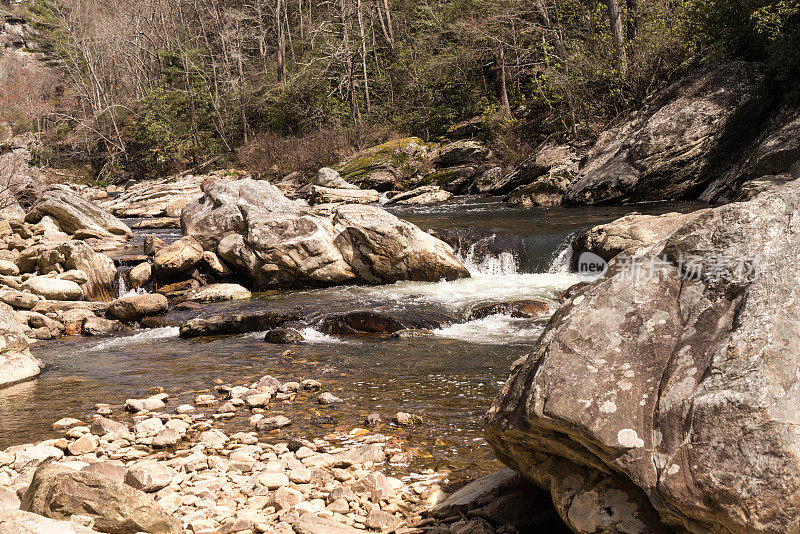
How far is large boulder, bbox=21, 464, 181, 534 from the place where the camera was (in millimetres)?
3090

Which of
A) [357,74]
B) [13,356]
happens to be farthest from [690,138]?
[357,74]

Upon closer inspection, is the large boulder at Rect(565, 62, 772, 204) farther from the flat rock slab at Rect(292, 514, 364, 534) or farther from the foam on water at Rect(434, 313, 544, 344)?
the flat rock slab at Rect(292, 514, 364, 534)

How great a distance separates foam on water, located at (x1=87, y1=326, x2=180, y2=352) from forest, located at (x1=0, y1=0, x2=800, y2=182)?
1512cm

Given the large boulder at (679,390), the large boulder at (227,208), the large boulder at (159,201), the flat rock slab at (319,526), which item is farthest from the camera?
the large boulder at (159,201)

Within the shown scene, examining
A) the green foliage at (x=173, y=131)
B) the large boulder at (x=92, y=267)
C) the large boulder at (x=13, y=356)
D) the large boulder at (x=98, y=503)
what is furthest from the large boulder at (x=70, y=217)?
the green foliage at (x=173, y=131)

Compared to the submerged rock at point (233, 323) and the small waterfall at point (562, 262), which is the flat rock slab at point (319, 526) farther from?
the small waterfall at point (562, 262)

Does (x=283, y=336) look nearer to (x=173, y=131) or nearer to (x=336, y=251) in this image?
(x=336, y=251)

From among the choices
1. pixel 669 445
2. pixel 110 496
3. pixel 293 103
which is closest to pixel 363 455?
pixel 110 496

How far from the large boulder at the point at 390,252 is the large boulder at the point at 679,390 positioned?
8682mm

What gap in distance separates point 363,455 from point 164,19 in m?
43.4

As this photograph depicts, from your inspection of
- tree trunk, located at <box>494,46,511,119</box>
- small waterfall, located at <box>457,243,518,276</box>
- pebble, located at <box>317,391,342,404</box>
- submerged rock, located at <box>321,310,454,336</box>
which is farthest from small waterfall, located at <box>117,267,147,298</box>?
tree trunk, located at <box>494,46,511,119</box>

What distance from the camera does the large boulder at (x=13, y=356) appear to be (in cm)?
711

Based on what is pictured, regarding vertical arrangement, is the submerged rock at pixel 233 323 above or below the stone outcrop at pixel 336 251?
A: below

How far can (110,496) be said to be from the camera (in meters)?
3.16
